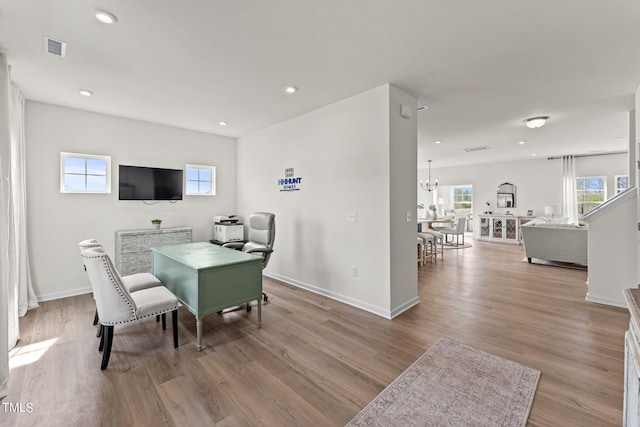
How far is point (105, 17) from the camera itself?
1.99 meters

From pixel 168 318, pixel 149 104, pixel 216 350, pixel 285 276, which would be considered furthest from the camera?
pixel 285 276

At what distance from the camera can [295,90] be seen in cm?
332

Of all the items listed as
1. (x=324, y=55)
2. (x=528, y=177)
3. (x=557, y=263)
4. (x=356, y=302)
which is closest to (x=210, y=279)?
(x=356, y=302)

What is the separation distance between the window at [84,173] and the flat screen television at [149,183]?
0.21 m

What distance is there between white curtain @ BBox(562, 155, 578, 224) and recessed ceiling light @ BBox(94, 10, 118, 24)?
10.7m

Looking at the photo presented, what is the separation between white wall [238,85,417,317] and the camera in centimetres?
323

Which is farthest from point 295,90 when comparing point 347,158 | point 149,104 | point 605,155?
point 605,155

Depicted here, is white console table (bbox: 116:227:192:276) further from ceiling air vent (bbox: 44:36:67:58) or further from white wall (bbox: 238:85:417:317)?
ceiling air vent (bbox: 44:36:67:58)

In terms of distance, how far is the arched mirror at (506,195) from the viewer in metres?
9.09

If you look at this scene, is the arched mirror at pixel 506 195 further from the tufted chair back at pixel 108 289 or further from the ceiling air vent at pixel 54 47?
the ceiling air vent at pixel 54 47

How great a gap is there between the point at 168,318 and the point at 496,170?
10.3 meters

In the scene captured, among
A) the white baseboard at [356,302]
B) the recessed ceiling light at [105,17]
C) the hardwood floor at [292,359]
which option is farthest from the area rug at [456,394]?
the recessed ceiling light at [105,17]

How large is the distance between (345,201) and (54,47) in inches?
127

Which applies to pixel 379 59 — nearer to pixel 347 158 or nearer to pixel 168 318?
pixel 347 158
